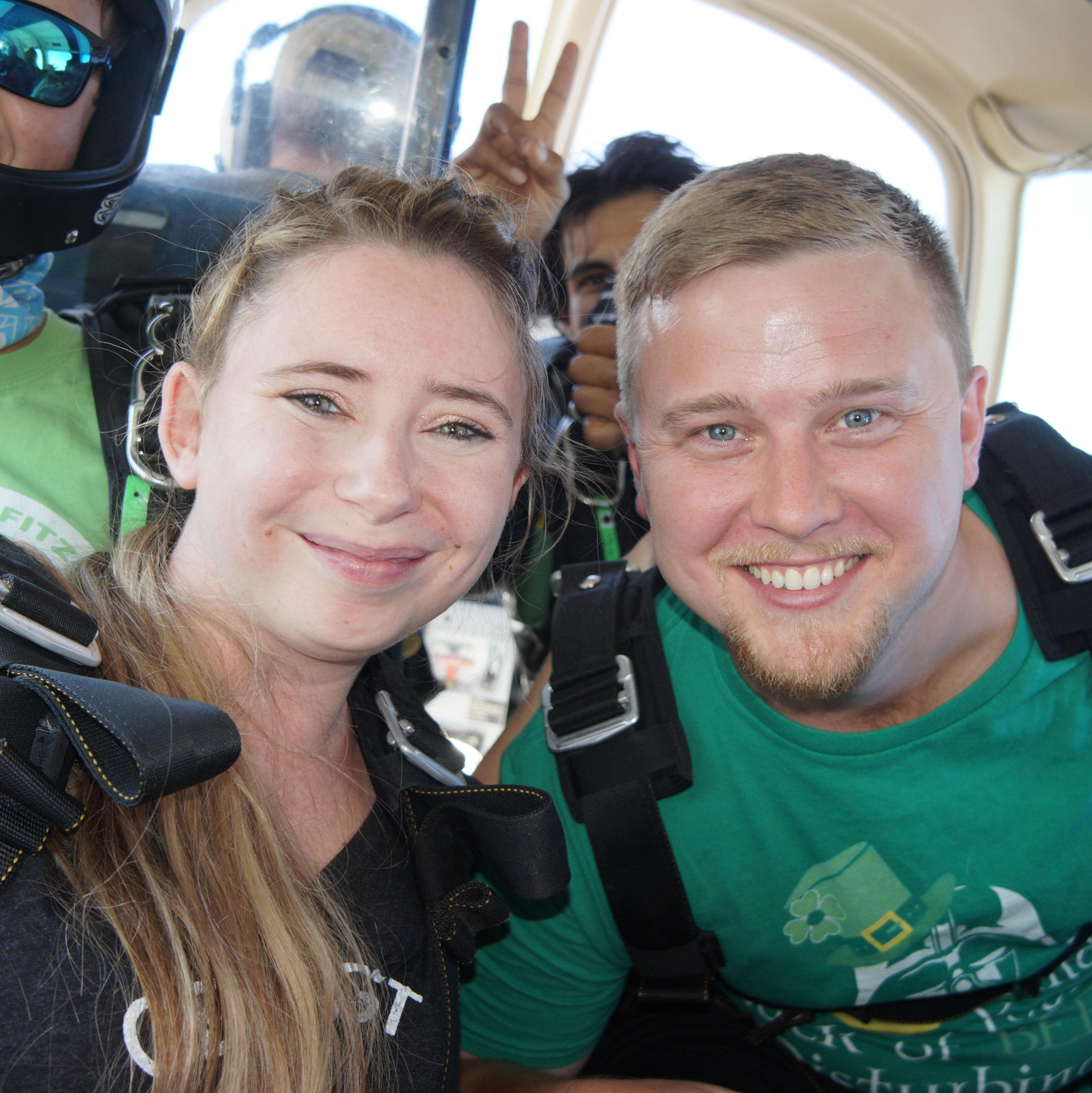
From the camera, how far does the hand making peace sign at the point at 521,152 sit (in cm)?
220

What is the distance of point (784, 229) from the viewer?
4.44ft

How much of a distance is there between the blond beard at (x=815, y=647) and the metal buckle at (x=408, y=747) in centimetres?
46

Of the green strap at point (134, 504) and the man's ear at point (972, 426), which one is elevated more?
the man's ear at point (972, 426)

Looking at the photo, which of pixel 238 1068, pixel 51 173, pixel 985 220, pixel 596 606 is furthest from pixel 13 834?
pixel 985 220

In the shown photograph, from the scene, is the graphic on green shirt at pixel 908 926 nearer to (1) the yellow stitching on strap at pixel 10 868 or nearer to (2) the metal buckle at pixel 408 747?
(2) the metal buckle at pixel 408 747

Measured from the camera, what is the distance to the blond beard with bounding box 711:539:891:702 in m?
1.33

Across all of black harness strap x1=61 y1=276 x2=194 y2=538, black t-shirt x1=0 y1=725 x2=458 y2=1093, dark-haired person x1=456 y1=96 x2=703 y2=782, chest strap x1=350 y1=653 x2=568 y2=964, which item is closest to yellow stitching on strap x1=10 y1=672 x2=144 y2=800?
black t-shirt x1=0 y1=725 x2=458 y2=1093

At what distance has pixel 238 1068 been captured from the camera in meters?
0.98

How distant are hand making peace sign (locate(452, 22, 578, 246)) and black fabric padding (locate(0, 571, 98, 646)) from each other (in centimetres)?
141

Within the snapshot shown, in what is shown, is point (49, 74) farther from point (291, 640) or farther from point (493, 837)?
point (493, 837)

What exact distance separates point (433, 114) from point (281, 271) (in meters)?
1.14

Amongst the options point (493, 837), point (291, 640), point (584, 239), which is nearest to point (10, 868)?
point (291, 640)

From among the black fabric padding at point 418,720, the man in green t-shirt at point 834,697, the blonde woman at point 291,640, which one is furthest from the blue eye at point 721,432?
the black fabric padding at point 418,720

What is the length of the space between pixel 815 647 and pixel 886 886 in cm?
39
